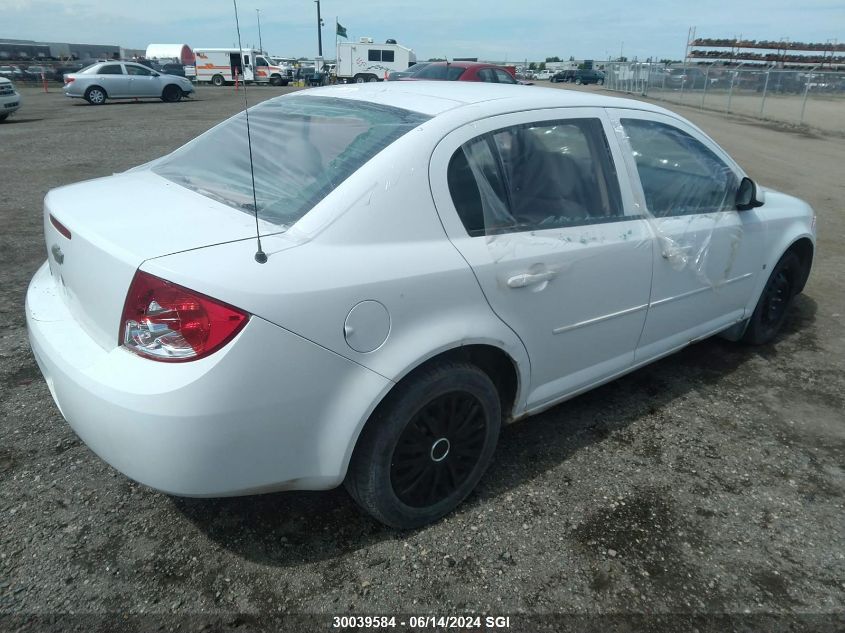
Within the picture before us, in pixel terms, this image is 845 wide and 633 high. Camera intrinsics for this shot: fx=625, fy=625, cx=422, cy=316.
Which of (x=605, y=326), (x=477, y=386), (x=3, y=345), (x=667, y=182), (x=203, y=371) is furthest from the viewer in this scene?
(x=3, y=345)

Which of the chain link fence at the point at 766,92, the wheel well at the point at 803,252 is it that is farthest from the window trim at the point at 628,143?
the chain link fence at the point at 766,92

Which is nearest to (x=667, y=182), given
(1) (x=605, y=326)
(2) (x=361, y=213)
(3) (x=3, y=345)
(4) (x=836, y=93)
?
(1) (x=605, y=326)

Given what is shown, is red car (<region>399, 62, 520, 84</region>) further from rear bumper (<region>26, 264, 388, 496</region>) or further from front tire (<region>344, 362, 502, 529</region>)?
rear bumper (<region>26, 264, 388, 496</region>)

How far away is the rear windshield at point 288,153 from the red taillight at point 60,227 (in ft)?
1.64

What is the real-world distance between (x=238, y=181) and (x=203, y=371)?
105 cm

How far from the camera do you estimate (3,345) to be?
388 cm

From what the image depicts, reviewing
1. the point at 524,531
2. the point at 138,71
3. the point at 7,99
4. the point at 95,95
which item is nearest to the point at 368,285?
the point at 524,531

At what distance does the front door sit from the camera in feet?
10.2

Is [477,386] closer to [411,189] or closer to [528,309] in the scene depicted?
[528,309]

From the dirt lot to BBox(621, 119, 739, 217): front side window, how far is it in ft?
3.68

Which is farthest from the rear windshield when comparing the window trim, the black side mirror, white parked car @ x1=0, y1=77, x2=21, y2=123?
white parked car @ x1=0, y1=77, x2=21, y2=123

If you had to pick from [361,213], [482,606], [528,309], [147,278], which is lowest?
[482,606]

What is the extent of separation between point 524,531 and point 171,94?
27.8 metres

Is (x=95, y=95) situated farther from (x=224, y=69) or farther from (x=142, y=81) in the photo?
(x=224, y=69)
